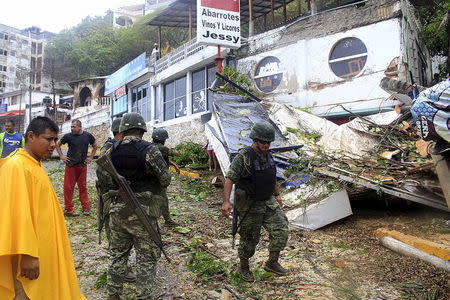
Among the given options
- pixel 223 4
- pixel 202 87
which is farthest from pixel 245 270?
pixel 202 87

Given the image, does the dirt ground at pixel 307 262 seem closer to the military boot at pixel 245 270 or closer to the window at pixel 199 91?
the military boot at pixel 245 270

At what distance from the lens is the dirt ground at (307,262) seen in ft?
11.5

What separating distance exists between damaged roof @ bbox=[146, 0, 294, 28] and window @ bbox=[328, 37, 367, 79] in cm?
622

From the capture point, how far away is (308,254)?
179 inches

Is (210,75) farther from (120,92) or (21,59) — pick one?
(21,59)

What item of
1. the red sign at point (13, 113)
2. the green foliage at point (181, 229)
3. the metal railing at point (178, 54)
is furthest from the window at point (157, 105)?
the red sign at point (13, 113)

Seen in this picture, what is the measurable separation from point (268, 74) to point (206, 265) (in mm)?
10054

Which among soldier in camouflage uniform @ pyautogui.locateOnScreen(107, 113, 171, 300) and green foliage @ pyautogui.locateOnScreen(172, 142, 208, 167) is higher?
green foliage @ pyautogui.locateOnScreen(172, 142, 208, 167)

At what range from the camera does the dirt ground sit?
3504 mm

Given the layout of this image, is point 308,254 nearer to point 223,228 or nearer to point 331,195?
point 331,195

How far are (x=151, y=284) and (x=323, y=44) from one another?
10699 millimetres

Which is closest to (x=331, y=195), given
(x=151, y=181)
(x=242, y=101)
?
(x=151, y=181)

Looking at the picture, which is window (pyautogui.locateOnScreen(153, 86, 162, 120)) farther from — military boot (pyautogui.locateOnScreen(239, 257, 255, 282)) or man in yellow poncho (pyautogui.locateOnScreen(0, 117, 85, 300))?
man in yellow poncho (pyautogui.locateOnScreen(0, 117, 85, 300))

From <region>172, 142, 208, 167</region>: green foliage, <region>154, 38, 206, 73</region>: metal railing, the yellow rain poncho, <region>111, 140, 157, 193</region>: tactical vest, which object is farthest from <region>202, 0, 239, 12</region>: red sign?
the yellow rain poncho
